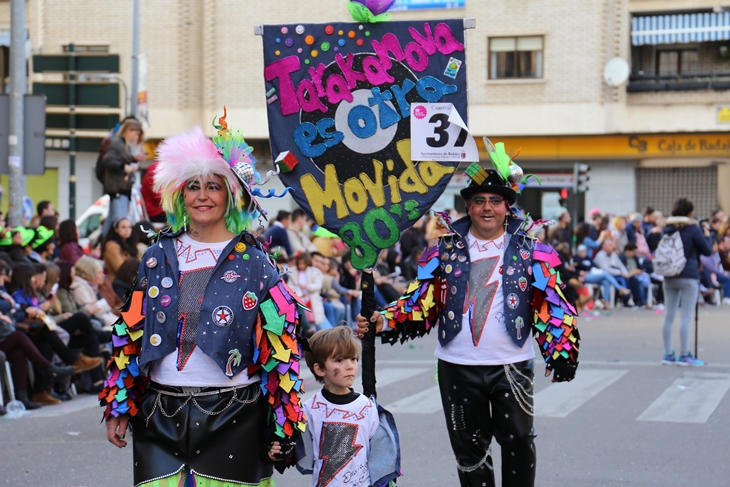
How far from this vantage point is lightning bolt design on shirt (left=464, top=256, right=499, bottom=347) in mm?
5466

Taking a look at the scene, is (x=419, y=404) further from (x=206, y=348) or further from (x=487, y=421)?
(x=206, y=348)

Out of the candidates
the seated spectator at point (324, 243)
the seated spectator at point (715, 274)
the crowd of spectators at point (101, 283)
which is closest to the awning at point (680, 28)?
the seated spectator at point (715, 274)

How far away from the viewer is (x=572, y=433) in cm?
880

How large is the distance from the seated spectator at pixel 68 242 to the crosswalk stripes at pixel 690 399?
7.06m

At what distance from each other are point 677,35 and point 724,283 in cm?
1054

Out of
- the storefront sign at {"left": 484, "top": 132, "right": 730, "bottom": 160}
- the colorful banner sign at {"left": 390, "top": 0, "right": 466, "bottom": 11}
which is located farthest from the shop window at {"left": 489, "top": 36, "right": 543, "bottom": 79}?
the storefront sign at {"left": 484, "top": 132, "right": 730, "bottom": 160}

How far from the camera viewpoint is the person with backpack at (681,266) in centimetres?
1246

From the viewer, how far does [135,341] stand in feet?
14.2

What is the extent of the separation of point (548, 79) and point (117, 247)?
21210 millimetres

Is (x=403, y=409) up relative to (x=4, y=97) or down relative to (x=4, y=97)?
down

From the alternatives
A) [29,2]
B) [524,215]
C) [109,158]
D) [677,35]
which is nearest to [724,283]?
[677,35]

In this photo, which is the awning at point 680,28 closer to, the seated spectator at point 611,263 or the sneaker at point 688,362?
the seated spectator at point 611,263

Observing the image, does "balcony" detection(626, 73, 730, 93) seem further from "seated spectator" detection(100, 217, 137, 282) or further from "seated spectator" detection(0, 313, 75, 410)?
"seated spectator" detection(0, 313, 75, 410)

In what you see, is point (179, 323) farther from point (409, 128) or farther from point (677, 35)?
point (677, 35)
